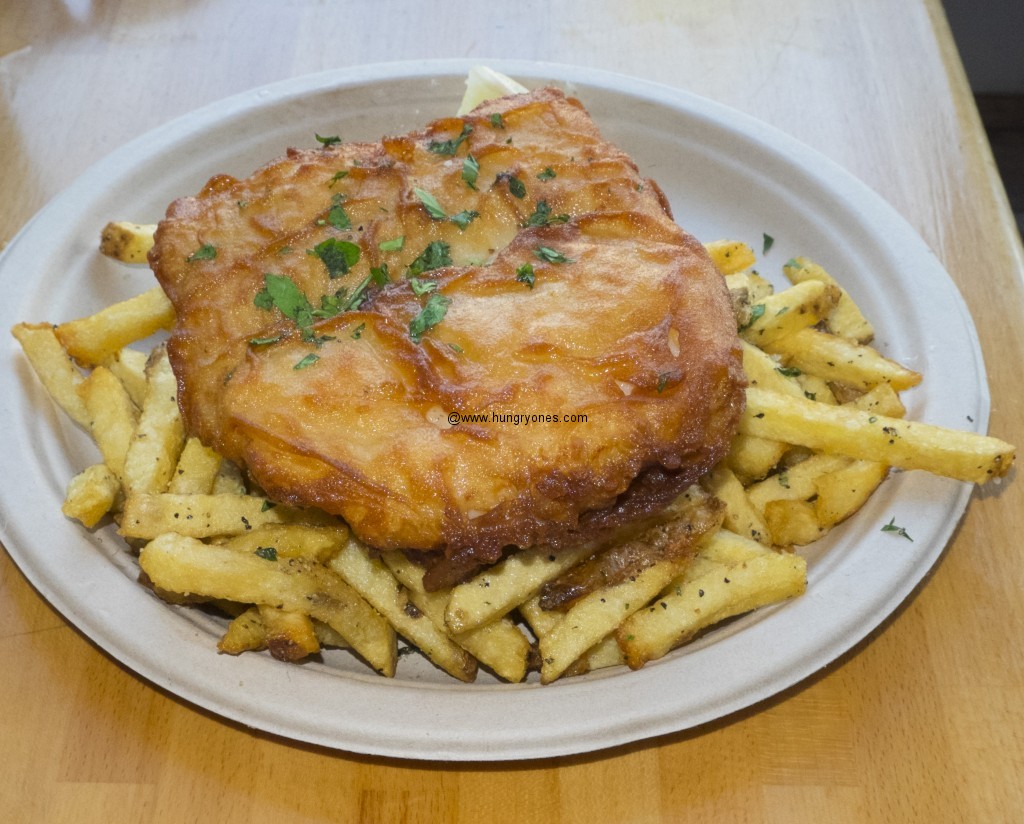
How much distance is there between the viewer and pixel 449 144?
3.21 metres

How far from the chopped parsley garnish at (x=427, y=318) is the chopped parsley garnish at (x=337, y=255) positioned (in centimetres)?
39

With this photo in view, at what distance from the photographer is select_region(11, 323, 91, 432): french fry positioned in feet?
10.2

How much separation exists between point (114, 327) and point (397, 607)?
144cm

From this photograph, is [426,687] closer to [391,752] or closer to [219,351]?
[391,752]

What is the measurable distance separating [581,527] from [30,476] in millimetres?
1803

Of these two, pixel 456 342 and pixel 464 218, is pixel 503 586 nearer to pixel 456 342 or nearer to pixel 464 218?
pixel 456 342

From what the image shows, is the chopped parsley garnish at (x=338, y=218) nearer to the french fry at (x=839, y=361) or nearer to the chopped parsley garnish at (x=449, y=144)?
the chopped parsley garnish at (x=449, y=144)

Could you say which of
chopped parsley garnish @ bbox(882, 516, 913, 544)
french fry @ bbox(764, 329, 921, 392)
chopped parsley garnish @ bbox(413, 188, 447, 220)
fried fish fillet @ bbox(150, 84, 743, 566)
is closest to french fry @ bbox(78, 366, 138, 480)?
fried fish fillet @ bbox(150, 84, 743, 566)

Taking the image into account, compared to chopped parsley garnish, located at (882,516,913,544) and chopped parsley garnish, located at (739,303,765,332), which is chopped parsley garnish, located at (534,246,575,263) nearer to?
chopped parsley garnish, located at (739,303,765,332)

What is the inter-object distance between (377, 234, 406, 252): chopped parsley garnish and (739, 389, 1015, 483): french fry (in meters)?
1.20

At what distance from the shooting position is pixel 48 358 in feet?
10.2

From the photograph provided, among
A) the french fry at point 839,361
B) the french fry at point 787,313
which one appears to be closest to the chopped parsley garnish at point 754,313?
the french fry at point 787,313

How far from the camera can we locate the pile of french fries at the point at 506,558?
102 inches

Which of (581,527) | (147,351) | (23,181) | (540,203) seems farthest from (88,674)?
(23,181)
